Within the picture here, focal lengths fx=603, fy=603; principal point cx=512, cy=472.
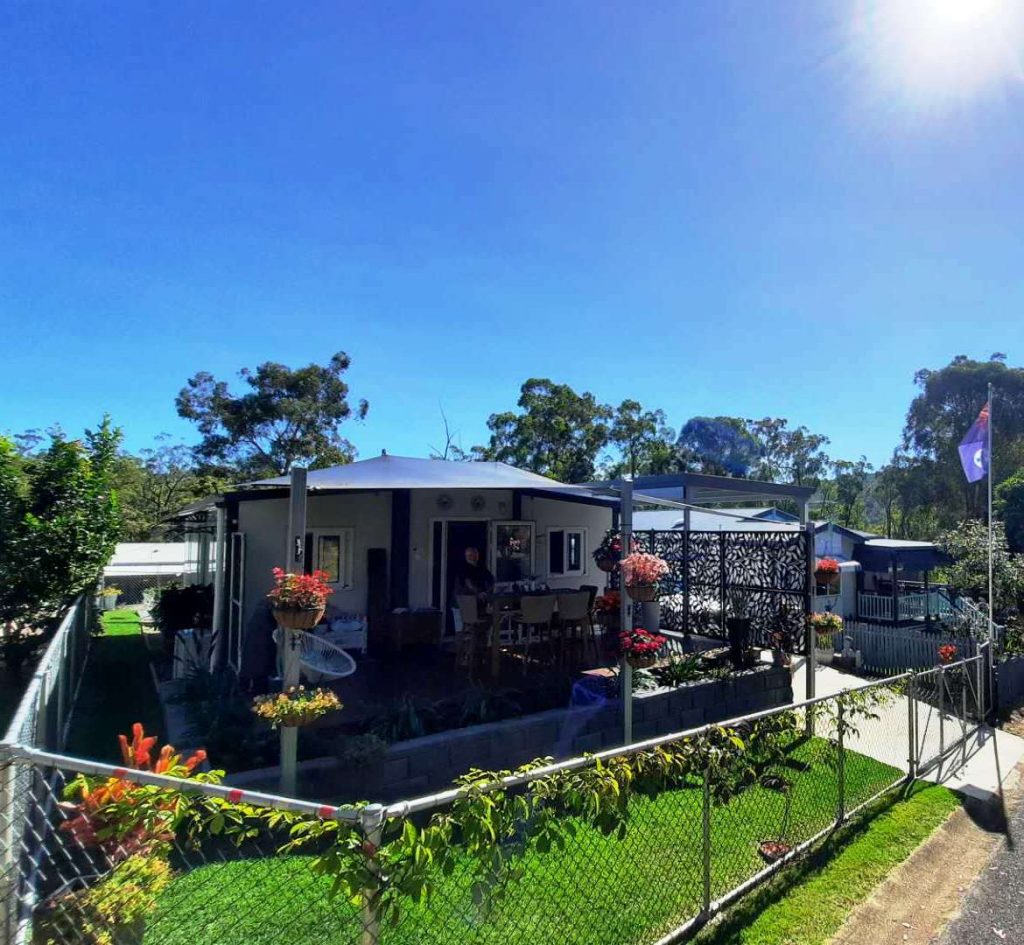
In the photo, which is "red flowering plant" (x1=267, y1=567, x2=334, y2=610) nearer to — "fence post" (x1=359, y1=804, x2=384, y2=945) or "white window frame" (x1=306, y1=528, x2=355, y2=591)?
"fence post" (x1=359, y1=804, x2=384, y2=945)

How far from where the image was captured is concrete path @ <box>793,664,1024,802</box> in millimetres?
6242

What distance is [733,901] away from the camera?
3.77 m

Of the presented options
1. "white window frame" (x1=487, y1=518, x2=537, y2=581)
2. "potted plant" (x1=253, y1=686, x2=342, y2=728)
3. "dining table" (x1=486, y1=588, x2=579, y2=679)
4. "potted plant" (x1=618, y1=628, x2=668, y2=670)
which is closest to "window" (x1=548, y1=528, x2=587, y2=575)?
"white window frame" (x1=487, y1=518, x2=537, y2=581)

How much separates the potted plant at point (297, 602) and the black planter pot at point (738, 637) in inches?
236

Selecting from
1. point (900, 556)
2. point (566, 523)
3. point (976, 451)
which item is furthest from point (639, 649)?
point (900, 556)

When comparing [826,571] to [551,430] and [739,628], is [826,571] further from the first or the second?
[551,430]

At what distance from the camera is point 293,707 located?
440 cm

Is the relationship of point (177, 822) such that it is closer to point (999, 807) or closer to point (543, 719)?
point (543, 719)

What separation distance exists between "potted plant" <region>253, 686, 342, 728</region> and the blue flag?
1060 cm

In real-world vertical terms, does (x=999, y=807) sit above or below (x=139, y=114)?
below

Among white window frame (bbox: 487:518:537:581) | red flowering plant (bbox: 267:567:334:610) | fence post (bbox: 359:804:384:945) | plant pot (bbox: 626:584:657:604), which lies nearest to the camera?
fence post (bbox: 359:804:384:945)

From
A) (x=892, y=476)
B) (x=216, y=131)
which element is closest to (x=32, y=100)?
(x=216, y=131)

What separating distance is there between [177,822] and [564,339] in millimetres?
18289

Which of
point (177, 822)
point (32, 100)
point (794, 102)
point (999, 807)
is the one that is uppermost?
point (794, 102)
